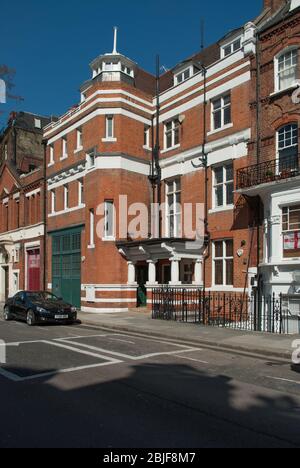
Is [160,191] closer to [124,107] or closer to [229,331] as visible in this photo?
[124,107]

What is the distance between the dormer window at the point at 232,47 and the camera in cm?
2149

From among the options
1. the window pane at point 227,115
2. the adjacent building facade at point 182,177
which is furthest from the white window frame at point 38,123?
the window pane at point 227,115

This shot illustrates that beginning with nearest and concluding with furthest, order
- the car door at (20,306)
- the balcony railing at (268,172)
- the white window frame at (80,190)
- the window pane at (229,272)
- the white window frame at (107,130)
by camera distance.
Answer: the balcony railing at (268,172), the car door at (20,306), the window pane at (229,272), the white window frame at (107,130), the white window frame at (80,190)

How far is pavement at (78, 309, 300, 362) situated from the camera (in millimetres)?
11971

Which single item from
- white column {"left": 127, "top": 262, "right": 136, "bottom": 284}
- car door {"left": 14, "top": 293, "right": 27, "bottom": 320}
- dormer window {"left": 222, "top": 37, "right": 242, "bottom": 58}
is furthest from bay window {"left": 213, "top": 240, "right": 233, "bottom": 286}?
dormer window {"left": 222, "top": 37, "right": 242, "bottom": 58}

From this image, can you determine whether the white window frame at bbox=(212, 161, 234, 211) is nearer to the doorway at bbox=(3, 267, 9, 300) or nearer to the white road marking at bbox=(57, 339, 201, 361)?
the white road marking at bbox=(57, 339, 201, 361)

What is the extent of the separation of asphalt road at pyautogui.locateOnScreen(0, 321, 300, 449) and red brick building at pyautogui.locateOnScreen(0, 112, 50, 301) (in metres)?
20.2

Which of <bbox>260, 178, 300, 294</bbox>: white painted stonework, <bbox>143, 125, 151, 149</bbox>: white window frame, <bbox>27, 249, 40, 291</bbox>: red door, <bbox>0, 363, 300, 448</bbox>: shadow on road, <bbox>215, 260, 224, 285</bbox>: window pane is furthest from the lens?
<bbox>27, 249, 40, 291</bbox>: red door

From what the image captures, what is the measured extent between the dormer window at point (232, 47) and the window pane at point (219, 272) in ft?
33.0

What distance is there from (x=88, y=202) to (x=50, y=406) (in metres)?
18.7

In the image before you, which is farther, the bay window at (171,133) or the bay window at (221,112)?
the bay window at (171,133)

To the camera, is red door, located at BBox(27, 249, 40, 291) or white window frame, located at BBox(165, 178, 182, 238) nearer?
white window frame, located at BBox(165, 178, 182, 238)

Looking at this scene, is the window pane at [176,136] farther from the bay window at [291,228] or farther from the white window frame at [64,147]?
the bay window at [291,228]
